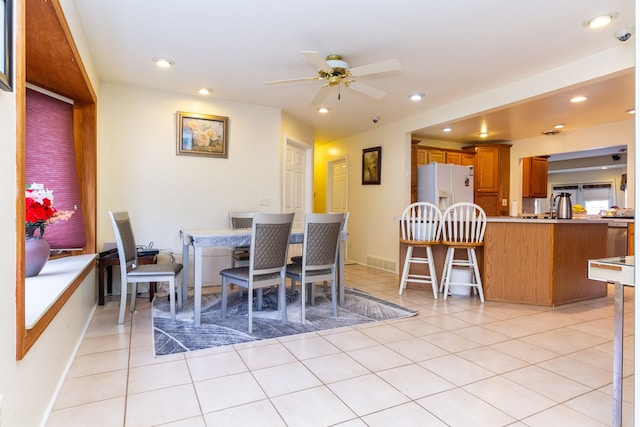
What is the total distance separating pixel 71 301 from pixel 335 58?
2679mm

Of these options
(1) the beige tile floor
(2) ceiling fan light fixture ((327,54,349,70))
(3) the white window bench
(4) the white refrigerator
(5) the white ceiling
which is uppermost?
(5) the white ceiling

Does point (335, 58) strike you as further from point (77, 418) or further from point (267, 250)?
point (77, 418)

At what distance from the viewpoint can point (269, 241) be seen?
2803mm

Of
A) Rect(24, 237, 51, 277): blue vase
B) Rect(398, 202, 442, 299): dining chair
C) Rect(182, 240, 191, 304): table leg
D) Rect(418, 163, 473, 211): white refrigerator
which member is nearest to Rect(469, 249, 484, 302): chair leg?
Rect(398, 202, 442, 299): dining chair

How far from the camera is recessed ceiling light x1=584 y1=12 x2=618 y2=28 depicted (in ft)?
7.93

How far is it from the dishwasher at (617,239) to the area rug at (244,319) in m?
4.24

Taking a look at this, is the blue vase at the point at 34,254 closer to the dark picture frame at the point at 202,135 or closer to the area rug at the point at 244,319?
the area rug at the point at 244,319

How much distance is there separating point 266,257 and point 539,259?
2678mm

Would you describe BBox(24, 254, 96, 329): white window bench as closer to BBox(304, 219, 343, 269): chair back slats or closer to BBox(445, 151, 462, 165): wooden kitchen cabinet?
BBox(304, 219, 343, 269): chair back slats

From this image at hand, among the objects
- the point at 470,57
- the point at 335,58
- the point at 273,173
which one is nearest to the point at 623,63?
the point at 470,57

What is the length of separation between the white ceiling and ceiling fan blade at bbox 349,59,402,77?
Answer: 0.21 meters

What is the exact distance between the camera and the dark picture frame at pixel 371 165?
5.76 m

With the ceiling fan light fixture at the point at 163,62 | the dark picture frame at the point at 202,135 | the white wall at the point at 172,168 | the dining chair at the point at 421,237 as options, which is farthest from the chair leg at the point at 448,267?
the ceiling fan light fixture at the point at 163,62

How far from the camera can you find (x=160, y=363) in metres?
2.18
